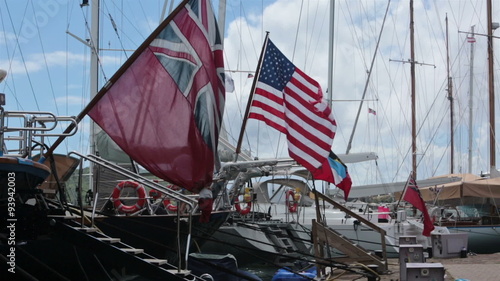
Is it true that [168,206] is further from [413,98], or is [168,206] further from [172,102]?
[413,98]

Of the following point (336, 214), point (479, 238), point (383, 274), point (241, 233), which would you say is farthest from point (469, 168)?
point (383, 274)

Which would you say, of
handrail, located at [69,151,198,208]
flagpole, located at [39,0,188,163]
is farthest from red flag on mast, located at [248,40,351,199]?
flagpole, located at [39,0,188,163]

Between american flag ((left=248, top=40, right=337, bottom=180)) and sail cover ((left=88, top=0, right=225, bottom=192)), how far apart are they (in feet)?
13.8

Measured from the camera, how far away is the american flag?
→ 45.1 feet

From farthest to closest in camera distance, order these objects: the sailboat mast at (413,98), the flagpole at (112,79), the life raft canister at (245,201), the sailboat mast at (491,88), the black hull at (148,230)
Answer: the sailboat mast at (413,98) → the sailboat mast at (491,88) → the life raft canister at (245,201) → the black hull at (148,230) → the flagpole at (112,79)

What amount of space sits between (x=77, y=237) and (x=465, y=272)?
10445 millimetres

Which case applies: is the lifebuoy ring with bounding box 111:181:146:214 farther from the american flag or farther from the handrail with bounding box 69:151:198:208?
the handrail with bounding box 69:151:198:208

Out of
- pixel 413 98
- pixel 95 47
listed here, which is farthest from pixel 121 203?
pixel 413 98

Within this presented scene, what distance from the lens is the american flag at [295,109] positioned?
45.1 ft

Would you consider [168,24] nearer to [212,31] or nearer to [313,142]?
[212,31]

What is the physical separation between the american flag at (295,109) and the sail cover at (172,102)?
165 inches

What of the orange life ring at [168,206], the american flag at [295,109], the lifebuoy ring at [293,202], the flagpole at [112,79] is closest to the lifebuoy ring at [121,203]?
the american flag at [295,109]

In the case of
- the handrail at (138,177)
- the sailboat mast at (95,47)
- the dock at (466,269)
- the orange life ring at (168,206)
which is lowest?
the dock at (466,269)

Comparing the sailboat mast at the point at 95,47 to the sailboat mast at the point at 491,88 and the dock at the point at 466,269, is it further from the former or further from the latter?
the sailboat mast at the point at 491,88
